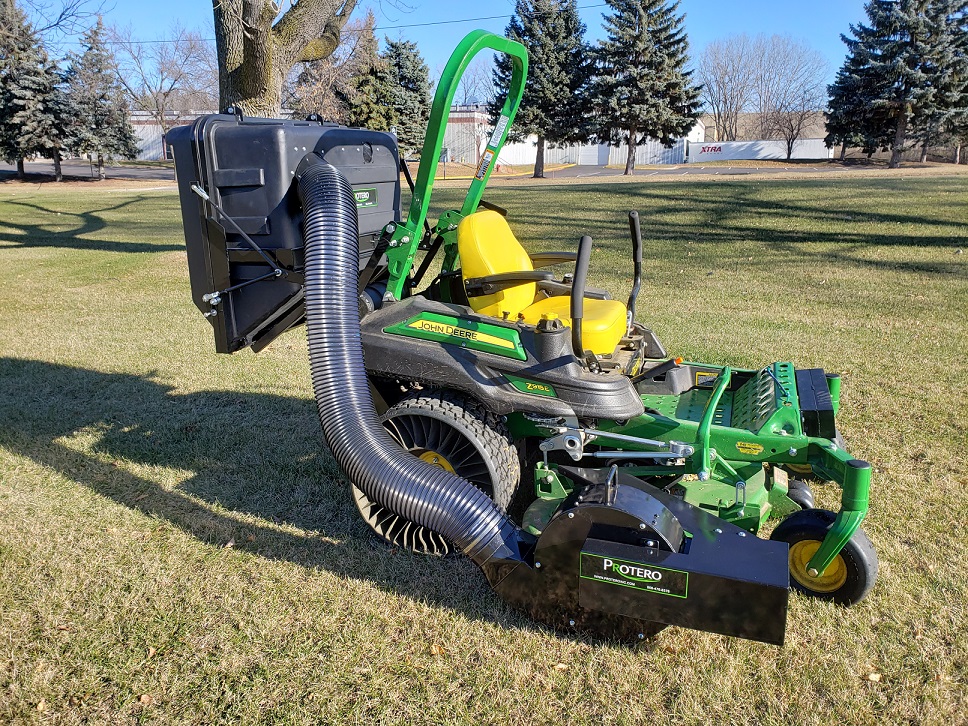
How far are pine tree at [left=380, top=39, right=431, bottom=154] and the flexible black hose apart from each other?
115 feet

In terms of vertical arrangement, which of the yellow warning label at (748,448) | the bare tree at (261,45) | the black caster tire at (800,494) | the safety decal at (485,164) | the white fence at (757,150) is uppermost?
the bare tree at (261,45)

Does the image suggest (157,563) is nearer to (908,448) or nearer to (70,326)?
(908,448)

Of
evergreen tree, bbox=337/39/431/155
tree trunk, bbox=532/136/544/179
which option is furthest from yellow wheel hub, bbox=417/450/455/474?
tree trunk, bbox=532/136/544/179

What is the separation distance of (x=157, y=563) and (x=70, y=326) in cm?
595

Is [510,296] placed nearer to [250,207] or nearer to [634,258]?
[634,258]

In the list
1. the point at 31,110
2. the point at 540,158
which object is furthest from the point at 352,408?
the point at 31,110

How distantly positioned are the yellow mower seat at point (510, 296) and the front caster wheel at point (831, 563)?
1.28 m

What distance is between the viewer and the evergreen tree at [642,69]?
34094 millimetres

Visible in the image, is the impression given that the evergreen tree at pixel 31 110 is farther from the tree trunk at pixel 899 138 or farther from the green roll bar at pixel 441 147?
the tree trunk at pixel 899 138

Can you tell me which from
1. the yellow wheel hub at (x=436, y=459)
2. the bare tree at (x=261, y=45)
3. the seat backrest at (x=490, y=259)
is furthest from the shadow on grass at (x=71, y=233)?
the yellow wheel hub at (x=436, y=459)

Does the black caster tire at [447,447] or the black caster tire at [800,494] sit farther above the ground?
the black caster tire at [447,447]

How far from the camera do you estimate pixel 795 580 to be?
11.2ft

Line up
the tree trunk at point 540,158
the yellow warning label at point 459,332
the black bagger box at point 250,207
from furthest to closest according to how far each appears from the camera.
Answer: the tree trunk at point 540,158
the black bagger box at point 250,207
the yellow warning label at point 459,332

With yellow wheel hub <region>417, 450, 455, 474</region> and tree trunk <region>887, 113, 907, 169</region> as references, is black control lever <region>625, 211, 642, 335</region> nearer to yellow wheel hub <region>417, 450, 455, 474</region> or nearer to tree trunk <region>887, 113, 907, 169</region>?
yellow wheel hub <region>417, 450, 455, 474</region>
